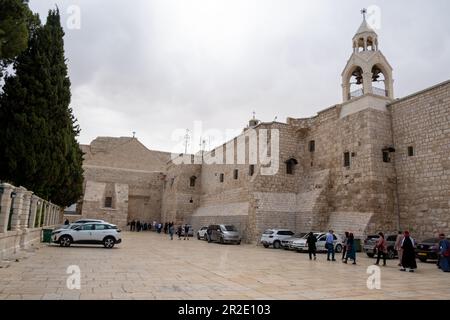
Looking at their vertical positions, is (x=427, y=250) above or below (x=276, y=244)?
above

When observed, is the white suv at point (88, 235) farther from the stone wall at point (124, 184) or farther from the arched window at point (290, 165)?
the stone wall at point (124, 184)

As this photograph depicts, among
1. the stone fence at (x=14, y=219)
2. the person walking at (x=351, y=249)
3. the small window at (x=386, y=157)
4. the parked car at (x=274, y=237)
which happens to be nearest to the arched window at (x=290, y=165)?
the parked car at (x=274, y=237)

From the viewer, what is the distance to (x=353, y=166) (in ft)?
63.3

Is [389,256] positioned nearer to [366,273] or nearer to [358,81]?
[366,273]

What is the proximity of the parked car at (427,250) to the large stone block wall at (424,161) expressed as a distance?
2.29 meters

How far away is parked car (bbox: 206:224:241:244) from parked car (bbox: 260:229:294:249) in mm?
2289

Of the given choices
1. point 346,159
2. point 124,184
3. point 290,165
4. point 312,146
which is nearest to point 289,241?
point 346,159

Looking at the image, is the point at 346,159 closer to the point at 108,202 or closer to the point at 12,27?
the point at 12,27

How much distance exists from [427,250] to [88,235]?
14.6 metres

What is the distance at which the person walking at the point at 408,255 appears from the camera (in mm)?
10586

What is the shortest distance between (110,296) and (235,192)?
70.9ft

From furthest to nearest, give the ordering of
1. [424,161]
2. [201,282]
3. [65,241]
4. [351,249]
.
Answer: [424,161] < [65,241] < [351,249] < [201,282]

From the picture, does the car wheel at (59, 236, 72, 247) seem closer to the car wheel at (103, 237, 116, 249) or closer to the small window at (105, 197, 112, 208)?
the car wheel at (103, 237, 116, 249)

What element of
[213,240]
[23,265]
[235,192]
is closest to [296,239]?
[213,240]
